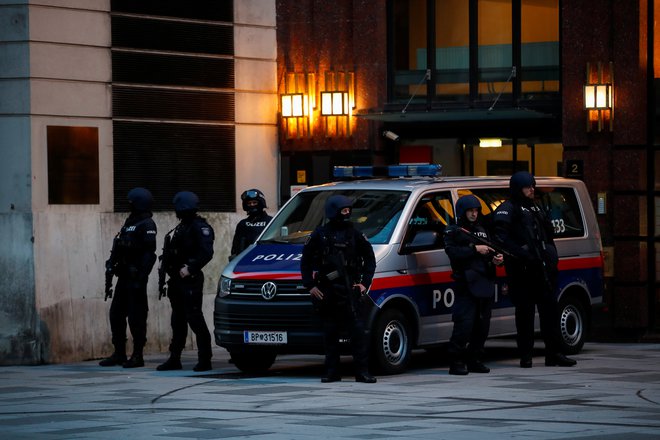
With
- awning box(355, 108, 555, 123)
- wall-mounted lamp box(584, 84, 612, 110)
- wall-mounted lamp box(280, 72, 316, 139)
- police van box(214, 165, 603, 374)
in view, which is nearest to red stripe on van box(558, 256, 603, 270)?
police van box(214, 165, 603, 374)

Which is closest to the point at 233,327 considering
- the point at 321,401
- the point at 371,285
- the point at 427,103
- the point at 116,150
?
the point at 371,285

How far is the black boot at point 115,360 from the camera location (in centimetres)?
1714

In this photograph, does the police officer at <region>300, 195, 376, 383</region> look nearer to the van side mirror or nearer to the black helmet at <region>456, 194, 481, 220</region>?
the van side mirror

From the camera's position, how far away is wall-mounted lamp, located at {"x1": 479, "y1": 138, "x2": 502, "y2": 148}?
20.6m

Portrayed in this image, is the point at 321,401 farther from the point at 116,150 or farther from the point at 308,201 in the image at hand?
the point at 116,150

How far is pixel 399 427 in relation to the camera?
426 inches

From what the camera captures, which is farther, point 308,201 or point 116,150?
point 116,150

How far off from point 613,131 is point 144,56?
19.7 feet

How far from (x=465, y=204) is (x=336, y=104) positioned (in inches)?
229

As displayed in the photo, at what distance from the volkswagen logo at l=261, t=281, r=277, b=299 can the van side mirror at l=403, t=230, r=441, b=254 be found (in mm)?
1392

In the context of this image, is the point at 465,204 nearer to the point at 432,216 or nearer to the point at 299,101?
the point at 432,216

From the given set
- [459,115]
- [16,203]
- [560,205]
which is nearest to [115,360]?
[16,203]

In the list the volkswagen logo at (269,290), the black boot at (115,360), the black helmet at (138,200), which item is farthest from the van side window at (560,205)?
the black boot at (115,360)

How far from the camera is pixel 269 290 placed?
15047 mm
